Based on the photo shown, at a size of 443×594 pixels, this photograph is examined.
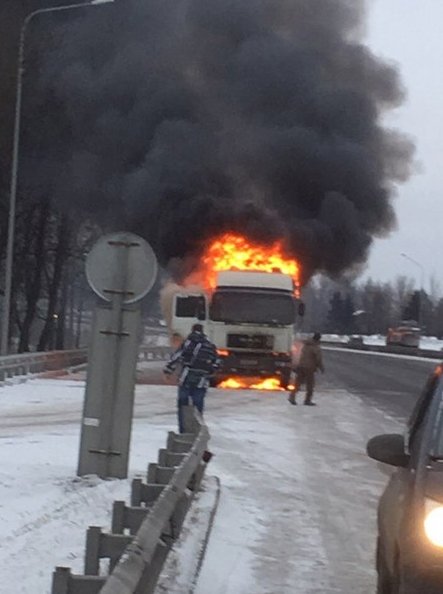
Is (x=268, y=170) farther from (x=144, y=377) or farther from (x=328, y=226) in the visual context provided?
(x=144, y=377)

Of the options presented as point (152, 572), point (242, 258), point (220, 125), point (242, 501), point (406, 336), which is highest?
point (220, 125)

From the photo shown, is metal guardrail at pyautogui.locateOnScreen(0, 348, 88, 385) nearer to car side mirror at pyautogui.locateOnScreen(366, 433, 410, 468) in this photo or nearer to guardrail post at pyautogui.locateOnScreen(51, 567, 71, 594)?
car side mirror at pyautogui.locateOnScreen(366, 433, 410, 468)

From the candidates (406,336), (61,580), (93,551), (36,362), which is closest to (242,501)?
(93,551)

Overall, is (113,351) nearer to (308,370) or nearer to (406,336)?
(308,370)

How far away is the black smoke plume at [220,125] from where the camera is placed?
38.6 metres

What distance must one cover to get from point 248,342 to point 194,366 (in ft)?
49.3

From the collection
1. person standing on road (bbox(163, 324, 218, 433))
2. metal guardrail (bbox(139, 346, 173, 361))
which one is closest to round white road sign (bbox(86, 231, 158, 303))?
person standing on road (bbox(163, 324, 218, 433))

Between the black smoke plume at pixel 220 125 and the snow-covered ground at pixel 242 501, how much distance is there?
1844cm

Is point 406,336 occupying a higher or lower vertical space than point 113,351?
higher

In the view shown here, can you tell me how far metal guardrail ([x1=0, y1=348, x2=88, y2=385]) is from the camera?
91.5 ft

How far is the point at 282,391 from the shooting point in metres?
29.6

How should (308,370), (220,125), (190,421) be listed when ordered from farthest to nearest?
(220,125) → (308,370) → (190,421)

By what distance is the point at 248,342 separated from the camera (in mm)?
29859

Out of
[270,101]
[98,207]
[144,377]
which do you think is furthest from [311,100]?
[144,377]
